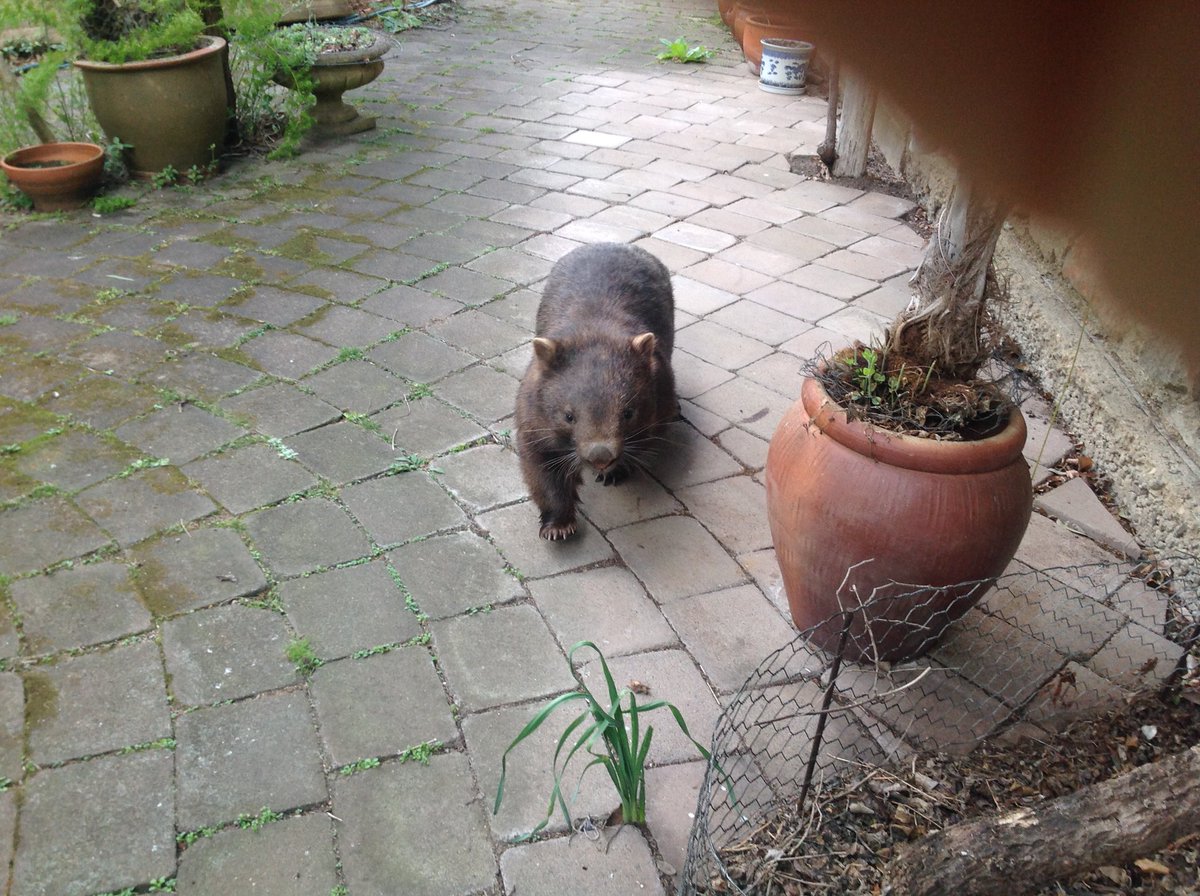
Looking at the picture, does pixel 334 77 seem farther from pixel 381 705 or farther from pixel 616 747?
pixel 616 747

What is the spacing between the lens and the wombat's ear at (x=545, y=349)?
3.06 meters

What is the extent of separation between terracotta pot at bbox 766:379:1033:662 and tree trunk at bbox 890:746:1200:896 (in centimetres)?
53

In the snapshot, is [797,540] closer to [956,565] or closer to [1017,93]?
[956,565]

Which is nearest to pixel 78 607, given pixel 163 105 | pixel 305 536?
pixel 305 536

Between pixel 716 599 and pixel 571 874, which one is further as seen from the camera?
pixel 716 599

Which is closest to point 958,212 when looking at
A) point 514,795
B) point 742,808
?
point 742,808

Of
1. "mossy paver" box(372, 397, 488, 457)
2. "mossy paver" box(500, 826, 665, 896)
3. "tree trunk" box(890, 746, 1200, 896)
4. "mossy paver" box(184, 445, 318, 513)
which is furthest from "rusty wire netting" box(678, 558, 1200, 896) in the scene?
"mossy paver" box(184, 445, 318, 513)

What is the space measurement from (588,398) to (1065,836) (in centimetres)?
186

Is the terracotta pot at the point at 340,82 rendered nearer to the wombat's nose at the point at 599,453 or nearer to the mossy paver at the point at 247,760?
the wombat's nose at the point at 599,453

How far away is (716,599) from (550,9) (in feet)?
30.8

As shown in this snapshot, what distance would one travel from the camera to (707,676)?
8.85 ft

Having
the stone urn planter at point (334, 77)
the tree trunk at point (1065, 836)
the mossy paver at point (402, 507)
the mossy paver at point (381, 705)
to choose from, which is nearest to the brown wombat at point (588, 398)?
the mossy paver at point (402, 507)

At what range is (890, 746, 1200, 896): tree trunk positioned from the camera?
191 centimetres

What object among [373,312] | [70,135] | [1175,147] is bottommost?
[373,312]
